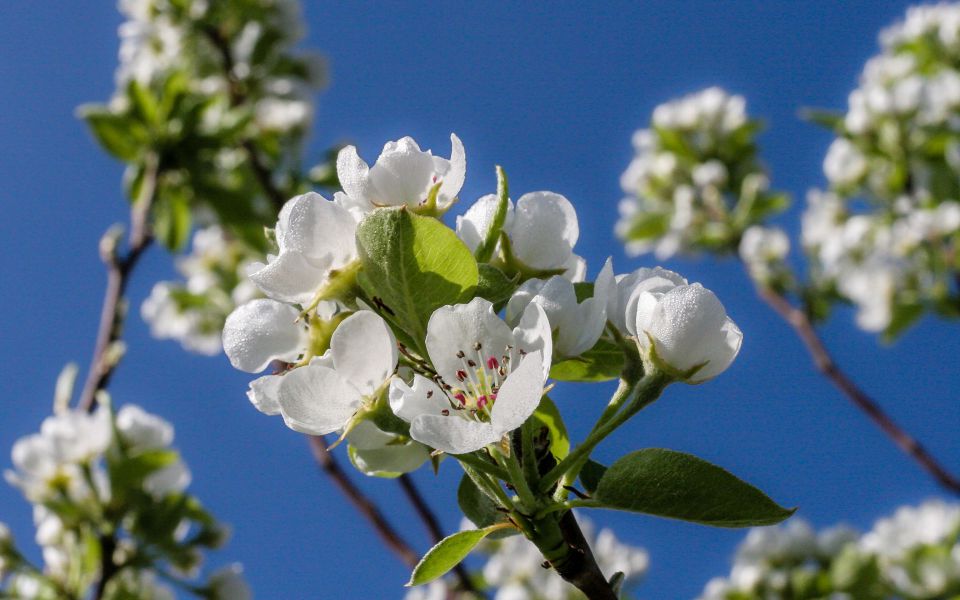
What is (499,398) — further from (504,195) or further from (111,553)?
(111,553)

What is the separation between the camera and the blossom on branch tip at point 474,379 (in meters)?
0.74

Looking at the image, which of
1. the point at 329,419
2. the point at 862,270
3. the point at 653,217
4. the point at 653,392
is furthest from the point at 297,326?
the point at 653,217

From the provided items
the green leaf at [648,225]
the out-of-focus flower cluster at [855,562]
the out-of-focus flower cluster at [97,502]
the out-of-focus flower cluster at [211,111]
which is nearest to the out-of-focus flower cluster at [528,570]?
the out-of-focus flower cluster at [855,562]

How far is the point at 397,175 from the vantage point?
3.01 ft

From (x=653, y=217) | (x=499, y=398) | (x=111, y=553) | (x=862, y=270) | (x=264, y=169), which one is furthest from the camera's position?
(x=653, y=217)

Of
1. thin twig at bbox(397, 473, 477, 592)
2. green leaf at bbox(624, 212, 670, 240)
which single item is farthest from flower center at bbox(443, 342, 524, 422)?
green leaf at bbox(624, 212, 670, 240)

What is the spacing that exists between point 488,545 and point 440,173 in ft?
10.9

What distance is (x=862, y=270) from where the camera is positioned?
4.51m

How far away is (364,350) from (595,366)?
1.03 feet

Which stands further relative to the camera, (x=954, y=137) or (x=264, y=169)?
(x=954, y=137)

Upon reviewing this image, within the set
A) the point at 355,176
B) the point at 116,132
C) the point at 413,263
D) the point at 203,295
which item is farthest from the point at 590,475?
the point at 203,295

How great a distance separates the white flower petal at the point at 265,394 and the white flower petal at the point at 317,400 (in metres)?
0.04

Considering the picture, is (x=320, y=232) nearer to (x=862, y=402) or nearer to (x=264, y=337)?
(x=264, y=337)

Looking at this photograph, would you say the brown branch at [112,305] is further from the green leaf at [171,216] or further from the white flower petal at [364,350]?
the white flower petal at [364,350]
